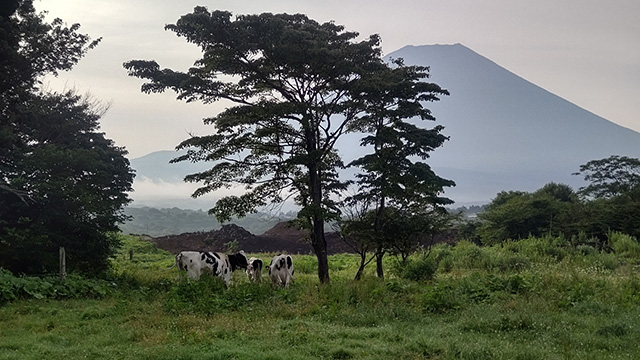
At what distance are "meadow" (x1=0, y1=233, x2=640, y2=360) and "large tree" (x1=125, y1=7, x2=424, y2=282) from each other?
388cm

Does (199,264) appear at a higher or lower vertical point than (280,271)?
higher

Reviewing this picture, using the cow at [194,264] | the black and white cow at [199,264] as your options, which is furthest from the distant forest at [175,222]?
the cow at [194,264]

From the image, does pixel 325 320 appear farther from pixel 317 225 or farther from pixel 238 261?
pixel 238 261

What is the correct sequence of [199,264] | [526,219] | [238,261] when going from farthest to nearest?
[526,219]
[238,261]
[199,264]

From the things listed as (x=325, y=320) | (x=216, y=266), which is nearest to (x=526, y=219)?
(x=216, y=266)

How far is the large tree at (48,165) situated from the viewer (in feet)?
49.8

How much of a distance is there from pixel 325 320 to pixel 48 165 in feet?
36.6

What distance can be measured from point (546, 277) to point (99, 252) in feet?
45.5

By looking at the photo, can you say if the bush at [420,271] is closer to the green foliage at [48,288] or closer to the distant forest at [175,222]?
the green foliage at [48,288]

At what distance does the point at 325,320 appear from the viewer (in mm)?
9398

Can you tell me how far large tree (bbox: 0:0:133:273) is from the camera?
49.8ft

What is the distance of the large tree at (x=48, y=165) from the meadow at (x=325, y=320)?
261cm

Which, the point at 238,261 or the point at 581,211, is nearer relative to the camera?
the point at 238,261

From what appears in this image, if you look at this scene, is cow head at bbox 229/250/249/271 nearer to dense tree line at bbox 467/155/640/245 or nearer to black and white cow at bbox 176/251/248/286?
black and white cow at bbox 176/251/248/286
